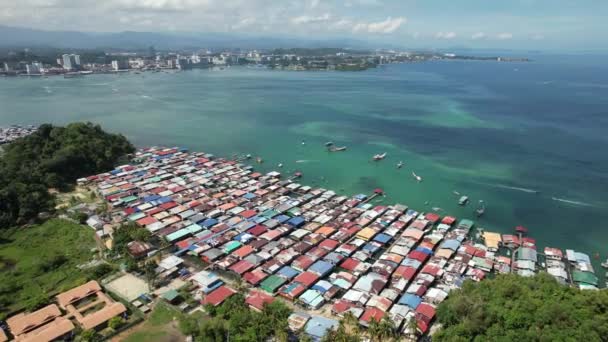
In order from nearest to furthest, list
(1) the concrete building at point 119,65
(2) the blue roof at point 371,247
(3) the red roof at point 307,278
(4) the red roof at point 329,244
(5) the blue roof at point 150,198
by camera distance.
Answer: (3) the red roof at point 307,278
(2) the blue roof at point 371,247
(4) the red roof at point 329,244
(5) the blue roof at point 150,198
(1) the concrete building at point 119,65

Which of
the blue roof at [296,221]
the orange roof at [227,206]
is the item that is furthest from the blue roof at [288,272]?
the orange roof at [227,206]

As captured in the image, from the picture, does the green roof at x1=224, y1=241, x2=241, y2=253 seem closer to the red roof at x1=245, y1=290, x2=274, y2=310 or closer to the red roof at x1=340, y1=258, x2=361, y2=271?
the red roof at x1=245, y1=290, x2=274, y2=310

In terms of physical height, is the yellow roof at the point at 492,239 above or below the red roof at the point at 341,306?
above

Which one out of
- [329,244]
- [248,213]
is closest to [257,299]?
[329,244]

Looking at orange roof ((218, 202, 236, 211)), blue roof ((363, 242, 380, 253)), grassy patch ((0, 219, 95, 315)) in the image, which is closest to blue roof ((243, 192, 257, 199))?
orange roof ((218, 202, 236, 211))

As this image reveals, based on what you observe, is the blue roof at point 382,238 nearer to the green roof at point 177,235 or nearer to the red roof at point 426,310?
the red roof at point 426,310

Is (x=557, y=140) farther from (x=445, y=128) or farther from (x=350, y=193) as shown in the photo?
(x=350, y=193)

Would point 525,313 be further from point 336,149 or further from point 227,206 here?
point 336,149
